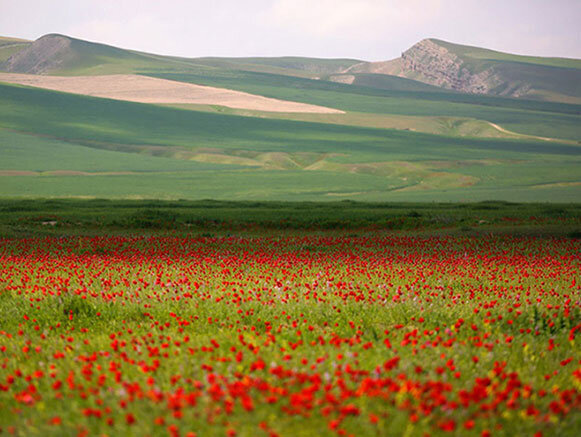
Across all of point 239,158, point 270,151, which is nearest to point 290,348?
point 239,158

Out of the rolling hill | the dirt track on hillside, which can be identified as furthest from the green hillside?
the dirt track on hillside

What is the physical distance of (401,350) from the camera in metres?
7.45

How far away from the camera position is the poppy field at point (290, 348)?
528 centimetres

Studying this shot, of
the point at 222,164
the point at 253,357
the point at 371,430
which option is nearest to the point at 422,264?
the point at 253,357

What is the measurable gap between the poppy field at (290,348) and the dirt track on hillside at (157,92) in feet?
499

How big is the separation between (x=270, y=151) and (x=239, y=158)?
294 inches

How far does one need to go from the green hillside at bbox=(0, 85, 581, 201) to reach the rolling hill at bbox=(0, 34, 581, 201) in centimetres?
24

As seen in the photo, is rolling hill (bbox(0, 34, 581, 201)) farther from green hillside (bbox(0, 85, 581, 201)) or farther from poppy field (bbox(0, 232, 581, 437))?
poppy field (bbox(0, 232, 581, 437))

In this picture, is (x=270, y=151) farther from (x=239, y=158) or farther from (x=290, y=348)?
(x=290, y=348)

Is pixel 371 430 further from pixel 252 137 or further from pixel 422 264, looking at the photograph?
pixel 252 137

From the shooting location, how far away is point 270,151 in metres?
111

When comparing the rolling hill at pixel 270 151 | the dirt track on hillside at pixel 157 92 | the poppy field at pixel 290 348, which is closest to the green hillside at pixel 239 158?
the rolling hill at pixel 270 151

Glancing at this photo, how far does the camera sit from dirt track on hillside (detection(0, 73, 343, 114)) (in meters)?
169

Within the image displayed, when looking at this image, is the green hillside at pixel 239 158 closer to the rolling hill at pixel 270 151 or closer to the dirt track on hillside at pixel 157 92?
the rolling hill at pixel 270 151
